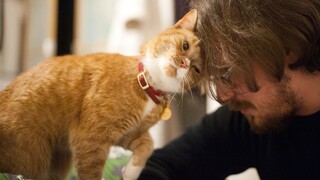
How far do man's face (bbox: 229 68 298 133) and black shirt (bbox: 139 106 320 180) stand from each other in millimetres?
68

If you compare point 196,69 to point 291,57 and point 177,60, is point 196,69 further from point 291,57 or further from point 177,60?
A: point 291,57

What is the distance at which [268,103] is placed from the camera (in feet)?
3.01

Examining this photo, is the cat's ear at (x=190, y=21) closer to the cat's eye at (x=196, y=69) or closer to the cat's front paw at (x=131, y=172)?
the cat's eye at (x=196, y=69)

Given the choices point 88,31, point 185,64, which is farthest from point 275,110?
point 88,31

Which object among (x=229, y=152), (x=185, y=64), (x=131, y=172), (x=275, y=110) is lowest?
(x=229, y=152)

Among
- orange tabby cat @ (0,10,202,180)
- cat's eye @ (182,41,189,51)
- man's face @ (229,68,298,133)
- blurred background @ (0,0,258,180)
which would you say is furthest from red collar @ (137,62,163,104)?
blurred background @ (0,0,258,180)

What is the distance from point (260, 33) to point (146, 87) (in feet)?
0.82

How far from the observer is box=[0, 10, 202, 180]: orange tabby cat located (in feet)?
2.55

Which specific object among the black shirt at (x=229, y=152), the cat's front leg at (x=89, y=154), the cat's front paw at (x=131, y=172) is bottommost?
the black shirt at (x=229, y=152)

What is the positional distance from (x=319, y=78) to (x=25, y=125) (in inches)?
25.1

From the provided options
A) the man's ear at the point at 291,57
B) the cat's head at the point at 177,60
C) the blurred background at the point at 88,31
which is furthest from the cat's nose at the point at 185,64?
the blurred background at the point at 88,31

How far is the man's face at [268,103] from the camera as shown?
872 mm

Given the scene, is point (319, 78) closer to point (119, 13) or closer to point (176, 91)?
point (176, 91)

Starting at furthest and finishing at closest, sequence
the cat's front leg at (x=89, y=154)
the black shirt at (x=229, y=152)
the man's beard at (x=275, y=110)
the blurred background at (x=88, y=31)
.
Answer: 1. the blurred background at (x=88, y=31)
2. the black shirt at (x=229, y=152)
3. the man's beard at (x=275, y=110)
4. the cat's front leg at (x=89, y=154)
